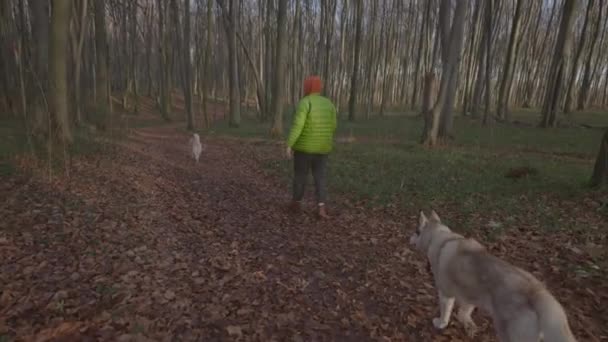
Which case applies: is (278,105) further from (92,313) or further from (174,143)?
(92,313)

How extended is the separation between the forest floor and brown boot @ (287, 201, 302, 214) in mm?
281

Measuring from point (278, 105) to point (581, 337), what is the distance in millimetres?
15514

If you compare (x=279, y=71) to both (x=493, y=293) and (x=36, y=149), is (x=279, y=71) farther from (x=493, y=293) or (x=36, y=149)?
(x=493, y=293)

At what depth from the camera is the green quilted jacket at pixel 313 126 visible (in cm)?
623

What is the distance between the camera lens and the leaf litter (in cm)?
344

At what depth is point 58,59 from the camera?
28.5 feet

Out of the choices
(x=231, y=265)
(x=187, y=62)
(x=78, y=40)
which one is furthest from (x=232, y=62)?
(x=231, y=265)

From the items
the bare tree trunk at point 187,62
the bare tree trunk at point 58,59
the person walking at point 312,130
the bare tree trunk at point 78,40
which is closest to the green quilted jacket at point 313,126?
the person walking at point 312,130

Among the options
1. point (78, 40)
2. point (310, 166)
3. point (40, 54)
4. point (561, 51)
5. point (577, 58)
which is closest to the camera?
point (310, 166)

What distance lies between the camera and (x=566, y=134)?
16.0 m

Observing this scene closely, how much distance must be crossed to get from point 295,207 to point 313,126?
1.87 meters

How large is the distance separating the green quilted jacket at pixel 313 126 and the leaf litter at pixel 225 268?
1.55 m

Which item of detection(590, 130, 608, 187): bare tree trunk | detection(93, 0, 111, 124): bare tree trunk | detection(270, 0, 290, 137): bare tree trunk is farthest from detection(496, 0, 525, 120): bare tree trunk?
detection(93, 0, 111, 124): bare tree trunk

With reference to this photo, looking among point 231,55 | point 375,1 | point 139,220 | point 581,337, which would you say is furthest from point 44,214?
point 375,1
